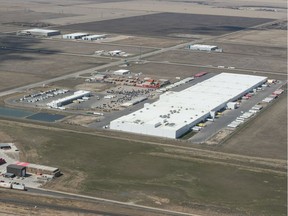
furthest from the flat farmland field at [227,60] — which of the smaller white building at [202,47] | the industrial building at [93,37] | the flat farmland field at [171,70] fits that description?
the industrial building at [93,37]

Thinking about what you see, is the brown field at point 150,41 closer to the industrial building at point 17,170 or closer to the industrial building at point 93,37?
the industrial building at point 93,37

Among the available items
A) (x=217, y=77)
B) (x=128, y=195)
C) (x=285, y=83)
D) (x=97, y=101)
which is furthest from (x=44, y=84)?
(x=128, y=195)

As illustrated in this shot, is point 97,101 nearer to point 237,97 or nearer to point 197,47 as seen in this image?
point 237,97

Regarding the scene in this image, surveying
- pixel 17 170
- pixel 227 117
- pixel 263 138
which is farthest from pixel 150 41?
pixel 17 170

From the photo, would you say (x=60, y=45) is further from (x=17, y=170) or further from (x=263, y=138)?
(x=17, y=170)

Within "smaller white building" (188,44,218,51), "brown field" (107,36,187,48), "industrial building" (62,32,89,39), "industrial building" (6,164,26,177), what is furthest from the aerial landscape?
"industrial building" (62,32,89,39)
